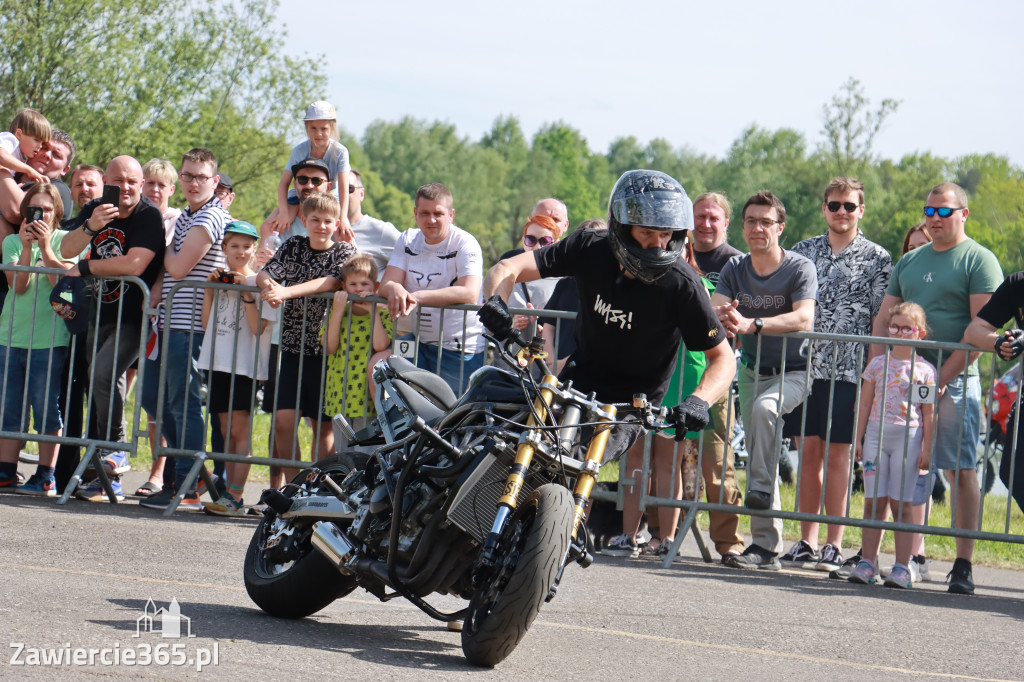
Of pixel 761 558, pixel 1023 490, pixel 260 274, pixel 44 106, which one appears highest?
pixel 44 106

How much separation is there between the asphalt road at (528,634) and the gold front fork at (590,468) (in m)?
0.65

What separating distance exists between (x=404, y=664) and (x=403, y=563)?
402 mm

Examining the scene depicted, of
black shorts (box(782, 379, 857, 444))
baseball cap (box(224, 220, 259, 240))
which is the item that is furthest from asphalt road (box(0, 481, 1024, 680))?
baseball cap (box(224, 220, 259, 240))

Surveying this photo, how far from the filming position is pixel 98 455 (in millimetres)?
9430

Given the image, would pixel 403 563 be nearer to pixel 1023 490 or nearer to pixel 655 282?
pixel 655 282

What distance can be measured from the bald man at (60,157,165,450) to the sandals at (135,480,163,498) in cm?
55

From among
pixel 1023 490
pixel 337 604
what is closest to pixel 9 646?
pixel 337 604

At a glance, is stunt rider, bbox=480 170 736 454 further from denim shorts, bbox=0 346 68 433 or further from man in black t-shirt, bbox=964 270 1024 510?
denim shorts, bbox=0 346 68 433

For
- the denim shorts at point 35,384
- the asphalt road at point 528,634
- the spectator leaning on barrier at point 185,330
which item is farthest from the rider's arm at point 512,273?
the denim shorts at point 35,384

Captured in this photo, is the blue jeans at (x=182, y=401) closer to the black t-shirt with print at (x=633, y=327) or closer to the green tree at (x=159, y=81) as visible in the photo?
the black t-shirt with print at (x=633, y=327)

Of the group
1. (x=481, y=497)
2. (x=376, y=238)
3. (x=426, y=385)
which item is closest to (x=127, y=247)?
(x=376, y=238)

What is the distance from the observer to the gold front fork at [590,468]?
16.7 feet

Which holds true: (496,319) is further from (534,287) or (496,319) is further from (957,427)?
(534,287)

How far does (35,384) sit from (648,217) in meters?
5.86
